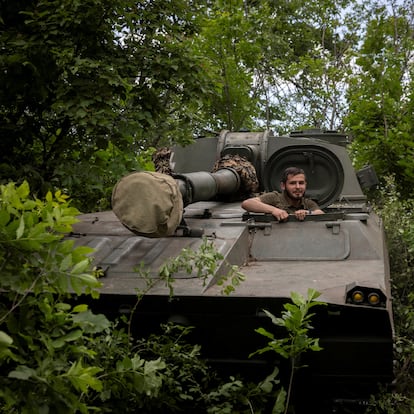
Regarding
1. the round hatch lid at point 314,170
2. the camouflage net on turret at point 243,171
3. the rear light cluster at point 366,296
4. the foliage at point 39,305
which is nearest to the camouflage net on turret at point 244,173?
the camouflage net on turret at point 243,171

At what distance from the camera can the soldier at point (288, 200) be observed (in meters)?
5.90

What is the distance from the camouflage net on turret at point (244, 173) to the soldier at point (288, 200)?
101 cm

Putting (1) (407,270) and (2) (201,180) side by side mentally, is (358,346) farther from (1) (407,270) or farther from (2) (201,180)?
(1) (407,270)

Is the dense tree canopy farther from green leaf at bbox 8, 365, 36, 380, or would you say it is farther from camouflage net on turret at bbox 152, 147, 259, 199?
green leaf at bbox 8, 365, 36, 380

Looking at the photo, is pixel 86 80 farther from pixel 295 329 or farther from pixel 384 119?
pixel 384 119

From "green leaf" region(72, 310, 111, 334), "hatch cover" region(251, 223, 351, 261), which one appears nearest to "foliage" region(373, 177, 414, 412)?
"hatch cover" region(251, 223, 351, 261)

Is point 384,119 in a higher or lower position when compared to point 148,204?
higher

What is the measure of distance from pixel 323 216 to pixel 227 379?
1868 millimetres

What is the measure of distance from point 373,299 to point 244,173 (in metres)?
3.49

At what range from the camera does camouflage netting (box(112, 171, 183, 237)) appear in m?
4.55

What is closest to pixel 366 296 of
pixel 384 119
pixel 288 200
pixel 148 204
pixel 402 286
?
pixel 148 204

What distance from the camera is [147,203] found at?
4.55 metres

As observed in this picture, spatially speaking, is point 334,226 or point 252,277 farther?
point 334,226

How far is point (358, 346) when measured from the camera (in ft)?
13.2
